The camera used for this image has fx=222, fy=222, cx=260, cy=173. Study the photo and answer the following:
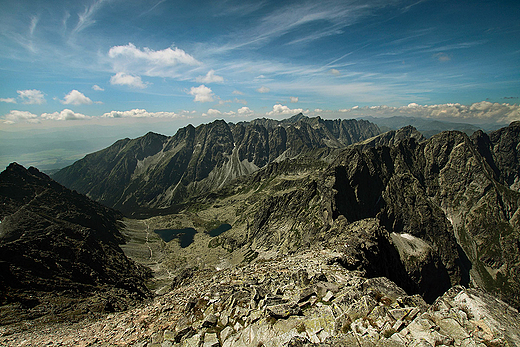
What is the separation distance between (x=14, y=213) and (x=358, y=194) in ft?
690

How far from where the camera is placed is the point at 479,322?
46.8ft

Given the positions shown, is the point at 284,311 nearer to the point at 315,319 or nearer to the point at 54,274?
the point at 315,319

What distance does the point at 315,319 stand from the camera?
18.0 meters

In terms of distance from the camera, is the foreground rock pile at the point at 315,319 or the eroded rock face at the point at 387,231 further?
the eroded rock face at the point at 387,231

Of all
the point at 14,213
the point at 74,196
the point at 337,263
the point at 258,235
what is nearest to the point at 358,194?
the point at 258,235

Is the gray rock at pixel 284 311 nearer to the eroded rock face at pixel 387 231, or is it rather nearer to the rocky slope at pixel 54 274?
the eroded rock face at pixel 387 231

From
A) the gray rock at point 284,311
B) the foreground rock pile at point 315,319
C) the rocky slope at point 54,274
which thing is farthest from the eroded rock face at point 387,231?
the rocky slope at point 54,274

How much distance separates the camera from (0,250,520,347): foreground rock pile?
14289mm

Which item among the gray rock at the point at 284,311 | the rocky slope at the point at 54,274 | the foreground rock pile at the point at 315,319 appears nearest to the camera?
the foreground rock pile at the point at 315,319

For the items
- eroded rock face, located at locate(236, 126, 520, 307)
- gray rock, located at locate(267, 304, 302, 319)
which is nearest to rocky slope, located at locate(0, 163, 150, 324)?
gray rock, located at locate(267, 304, 302, 319)

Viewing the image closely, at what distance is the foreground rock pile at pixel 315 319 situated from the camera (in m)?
14.3

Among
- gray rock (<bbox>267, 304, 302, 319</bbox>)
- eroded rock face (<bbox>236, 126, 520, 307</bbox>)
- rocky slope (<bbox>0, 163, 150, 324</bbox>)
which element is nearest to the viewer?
gray rock (<bbox>267, 304, 302, 319</bbox>)

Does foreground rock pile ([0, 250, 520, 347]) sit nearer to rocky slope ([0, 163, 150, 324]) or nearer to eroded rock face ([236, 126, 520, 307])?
rocky slope ([0, 163, 150, 324])

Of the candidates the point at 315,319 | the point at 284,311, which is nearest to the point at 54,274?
the point at 284,311
